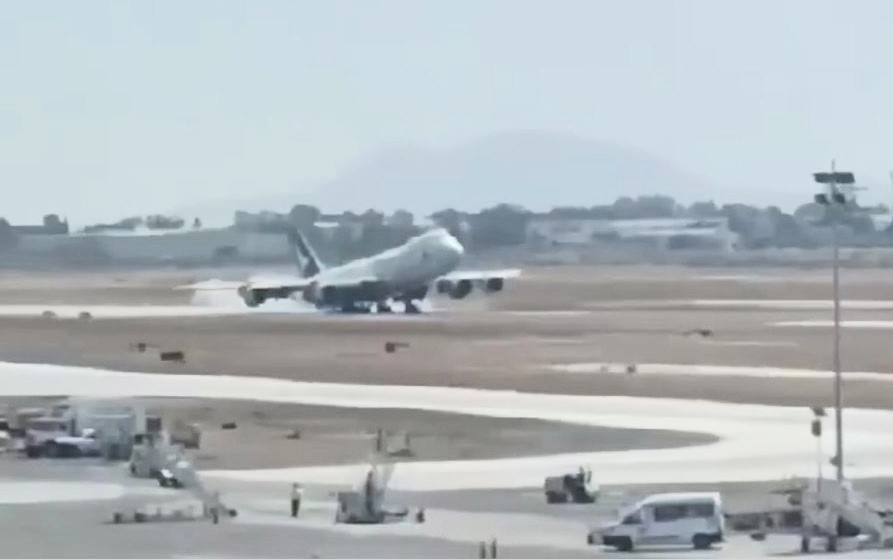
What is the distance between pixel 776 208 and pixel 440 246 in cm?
1051

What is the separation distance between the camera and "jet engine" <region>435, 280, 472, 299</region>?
158 ft

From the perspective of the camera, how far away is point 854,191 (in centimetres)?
2306

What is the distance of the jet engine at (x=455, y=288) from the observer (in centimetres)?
4818

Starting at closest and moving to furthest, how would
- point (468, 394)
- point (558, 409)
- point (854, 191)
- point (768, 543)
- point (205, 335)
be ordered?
point (768, 543) → point (854, 191) → point (558, 409) → point (468, 394) → point (205, 335)

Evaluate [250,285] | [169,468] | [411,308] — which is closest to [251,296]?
[250,285]

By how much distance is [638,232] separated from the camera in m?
29.2

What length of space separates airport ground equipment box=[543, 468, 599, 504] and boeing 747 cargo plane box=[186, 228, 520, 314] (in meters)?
10.6

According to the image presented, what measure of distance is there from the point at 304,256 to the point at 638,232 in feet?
26.4

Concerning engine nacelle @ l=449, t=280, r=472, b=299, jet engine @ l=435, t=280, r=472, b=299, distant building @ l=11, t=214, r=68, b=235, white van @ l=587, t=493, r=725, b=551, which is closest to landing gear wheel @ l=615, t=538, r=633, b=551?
white van @ l=587, t=493, r=725, b=551

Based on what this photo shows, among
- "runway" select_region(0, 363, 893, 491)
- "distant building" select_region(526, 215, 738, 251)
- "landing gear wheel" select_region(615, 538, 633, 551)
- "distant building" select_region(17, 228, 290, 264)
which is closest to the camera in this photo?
"landing gear wheel" select_region(615, 538, 633, 551)

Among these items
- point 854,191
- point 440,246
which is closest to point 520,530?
point 854,191

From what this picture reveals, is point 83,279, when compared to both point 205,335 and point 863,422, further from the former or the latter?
point 863,422

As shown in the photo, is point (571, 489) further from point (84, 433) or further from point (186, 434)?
point (84, 433)

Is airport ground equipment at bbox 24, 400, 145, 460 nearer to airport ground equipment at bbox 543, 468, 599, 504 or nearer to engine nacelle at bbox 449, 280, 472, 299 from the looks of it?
airport ground equipment at bbox 543, 468, 599, 504
